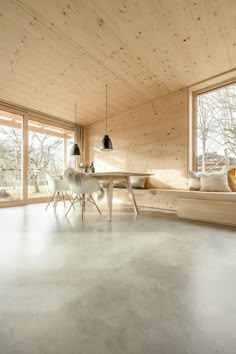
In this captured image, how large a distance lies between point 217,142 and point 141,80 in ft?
5.99

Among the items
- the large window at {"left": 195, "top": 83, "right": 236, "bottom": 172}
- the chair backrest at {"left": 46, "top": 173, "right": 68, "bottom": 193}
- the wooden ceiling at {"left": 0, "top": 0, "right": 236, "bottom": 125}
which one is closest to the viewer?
the wooden ceiling at {"left": 0, "top": 0, "right": 236, "bottom": 125}

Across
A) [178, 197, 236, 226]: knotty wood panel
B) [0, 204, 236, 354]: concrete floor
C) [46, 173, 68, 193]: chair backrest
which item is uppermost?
[46, 173, 68, 193]: chair backrest

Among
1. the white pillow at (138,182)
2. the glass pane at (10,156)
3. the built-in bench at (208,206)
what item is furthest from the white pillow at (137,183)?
the glass pane at (10,156)

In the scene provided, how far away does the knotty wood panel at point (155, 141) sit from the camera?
3748mm

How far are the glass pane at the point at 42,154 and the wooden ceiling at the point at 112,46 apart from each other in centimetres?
129

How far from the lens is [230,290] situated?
1.04 metres

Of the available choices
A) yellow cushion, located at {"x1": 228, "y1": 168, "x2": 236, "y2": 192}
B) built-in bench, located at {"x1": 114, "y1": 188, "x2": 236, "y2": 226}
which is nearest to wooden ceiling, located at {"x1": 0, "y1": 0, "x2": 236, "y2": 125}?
yellow cushion, located at {"x1": 228, "y1": 168, "x2": 236, "y2": 192}

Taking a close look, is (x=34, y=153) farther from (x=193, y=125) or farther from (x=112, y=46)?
(x=193, y=125)

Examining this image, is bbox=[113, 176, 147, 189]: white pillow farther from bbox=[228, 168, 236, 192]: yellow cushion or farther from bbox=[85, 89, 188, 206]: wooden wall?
bbox=[228, 168, 236, 192]: yellow cushion

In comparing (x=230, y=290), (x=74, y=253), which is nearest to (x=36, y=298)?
(x=74, y=253)

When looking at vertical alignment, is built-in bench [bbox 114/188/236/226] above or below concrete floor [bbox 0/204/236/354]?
above

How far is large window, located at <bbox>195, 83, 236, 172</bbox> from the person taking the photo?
335 centimetres

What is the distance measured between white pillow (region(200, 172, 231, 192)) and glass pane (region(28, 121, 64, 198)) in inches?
155

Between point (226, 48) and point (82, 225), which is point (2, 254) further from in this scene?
point (226, 48)
